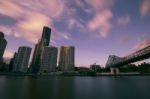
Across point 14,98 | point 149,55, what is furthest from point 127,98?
point 149,55

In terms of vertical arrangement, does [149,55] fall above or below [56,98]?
above

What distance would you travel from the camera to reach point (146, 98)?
2702cm

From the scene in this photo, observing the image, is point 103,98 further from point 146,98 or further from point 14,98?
point 14,98

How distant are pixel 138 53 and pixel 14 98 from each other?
7893 centimetres

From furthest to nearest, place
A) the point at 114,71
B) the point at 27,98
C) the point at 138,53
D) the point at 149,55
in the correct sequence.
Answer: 1. the point at 114,71
2. the point at 138,53
3. the point at 149,55
4. the point at 27,98

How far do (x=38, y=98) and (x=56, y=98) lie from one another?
2973mm

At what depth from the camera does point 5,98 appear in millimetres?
26344

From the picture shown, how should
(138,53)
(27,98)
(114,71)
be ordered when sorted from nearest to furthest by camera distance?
(27,98), (138,53), (114,71)

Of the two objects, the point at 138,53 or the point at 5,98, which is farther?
the point at 138,53

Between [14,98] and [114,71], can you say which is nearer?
[14,98]

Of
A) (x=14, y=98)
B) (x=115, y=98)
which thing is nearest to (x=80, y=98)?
(x=115, y=98)

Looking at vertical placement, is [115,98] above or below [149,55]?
below

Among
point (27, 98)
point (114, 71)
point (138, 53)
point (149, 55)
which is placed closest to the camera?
point (27, 98)

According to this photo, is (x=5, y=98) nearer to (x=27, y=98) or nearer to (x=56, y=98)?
(x=27, y=98)
